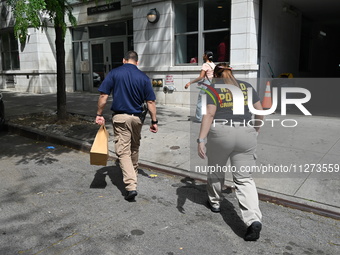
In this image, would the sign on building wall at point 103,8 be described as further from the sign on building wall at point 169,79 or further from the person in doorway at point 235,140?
the person in doorway at point 235,140

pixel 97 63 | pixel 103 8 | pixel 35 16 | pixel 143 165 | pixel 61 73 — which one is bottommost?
pixel 143 165

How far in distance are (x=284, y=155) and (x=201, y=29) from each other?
244 inches

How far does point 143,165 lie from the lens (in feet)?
19.4

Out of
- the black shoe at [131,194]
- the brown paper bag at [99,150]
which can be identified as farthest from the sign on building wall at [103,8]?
the black shoe at [131,194]

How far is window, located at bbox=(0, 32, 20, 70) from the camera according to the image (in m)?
17.9

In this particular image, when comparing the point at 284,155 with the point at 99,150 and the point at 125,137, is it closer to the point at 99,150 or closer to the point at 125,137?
the point at 125,137

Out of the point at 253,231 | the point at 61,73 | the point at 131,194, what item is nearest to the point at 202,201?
the point at 131,194

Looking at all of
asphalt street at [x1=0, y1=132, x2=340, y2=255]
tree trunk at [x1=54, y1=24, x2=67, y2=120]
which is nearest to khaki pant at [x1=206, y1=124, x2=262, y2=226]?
asphalt street at [x1=0, y1=132, x2=340, y2=255]

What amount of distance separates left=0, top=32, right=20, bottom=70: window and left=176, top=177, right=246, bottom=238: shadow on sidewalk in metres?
16.0

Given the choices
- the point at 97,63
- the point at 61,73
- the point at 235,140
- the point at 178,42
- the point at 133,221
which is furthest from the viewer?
the point at 97,63

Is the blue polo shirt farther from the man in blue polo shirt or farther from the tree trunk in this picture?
the tree trunk

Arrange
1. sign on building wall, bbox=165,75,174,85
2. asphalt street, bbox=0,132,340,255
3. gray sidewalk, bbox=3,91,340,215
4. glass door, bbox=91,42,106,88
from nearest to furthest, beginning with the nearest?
1. asphalt street, bbox=0,132,340,255
2. gray sidewalk, bbox=3,91,340,215
3. sign on building wall, bbox=165,75,174,85
4. glass door, bbox=91,42,106,88

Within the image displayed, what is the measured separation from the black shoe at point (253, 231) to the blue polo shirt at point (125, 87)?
2.18 meters

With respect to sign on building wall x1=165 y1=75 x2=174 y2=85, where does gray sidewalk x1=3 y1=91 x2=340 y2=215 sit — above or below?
below
